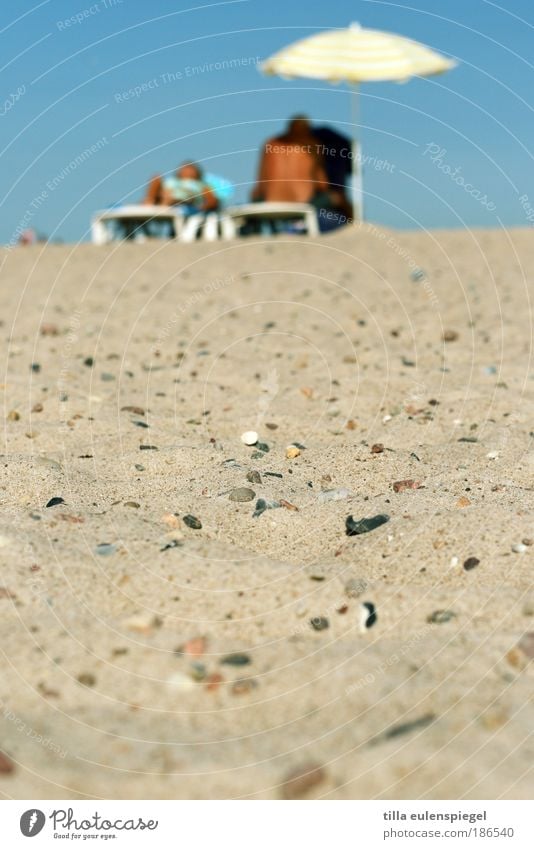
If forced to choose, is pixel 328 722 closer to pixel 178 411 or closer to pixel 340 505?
pixel 340 505

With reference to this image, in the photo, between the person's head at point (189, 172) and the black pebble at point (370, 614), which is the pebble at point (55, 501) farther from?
the person's head at point (189, 172)

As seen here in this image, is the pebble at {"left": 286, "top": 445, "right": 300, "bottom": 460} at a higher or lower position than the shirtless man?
lower

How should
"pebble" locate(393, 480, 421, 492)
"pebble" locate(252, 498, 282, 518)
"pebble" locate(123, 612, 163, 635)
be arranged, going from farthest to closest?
A: "pebble" locate(393, 480, 421, 492) < "pebble" locate(252, 498, 282, 518) < "pebble" locate(123, 612, 163, 635)

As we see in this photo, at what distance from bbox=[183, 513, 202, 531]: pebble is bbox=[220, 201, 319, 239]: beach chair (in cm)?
928

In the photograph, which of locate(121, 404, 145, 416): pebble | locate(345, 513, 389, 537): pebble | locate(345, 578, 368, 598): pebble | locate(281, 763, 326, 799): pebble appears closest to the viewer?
locate(281, 763, 326, 799): pebble

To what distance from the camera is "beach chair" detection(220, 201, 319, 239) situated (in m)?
12.1

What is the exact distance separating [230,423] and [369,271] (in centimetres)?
471

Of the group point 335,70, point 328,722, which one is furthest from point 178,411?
point 335,70

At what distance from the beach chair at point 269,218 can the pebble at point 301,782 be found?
415 inches

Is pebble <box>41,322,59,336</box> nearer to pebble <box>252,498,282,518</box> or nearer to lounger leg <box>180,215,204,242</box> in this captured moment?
pebble <box>252,498,282,518</box>

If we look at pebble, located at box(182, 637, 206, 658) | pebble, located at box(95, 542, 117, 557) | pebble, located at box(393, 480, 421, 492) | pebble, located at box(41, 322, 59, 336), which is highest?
pebble, located at box(41, 322, 59, 336)

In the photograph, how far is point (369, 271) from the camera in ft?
29.4

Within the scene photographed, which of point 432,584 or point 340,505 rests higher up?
point 340,505

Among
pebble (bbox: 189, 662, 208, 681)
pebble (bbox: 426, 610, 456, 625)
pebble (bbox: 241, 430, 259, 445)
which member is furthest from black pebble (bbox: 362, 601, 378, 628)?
pebble (bbox: 241, 430, 259, 445)
